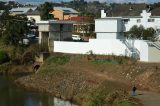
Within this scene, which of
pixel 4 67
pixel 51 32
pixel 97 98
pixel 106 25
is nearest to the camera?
pixel 97 98

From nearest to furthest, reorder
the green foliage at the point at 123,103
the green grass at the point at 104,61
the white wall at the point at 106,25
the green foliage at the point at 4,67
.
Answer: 1. the green foliage at the point at 123,103
2. the green grass at the point at 104,61
3. the white wall at the point at 106,25
4. the green foliage at the point at 4,67

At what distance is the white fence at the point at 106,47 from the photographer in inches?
2024

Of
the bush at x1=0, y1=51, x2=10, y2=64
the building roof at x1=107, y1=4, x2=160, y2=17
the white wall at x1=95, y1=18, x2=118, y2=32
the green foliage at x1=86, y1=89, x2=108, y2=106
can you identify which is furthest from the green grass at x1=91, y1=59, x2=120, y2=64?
the building roof at x1=107, y1=4, x2=160, y2=17

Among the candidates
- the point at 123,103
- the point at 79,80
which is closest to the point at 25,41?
the point at 79,80

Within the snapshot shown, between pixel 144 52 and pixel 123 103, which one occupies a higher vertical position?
pixel 144 52

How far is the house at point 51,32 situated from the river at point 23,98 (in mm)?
12884

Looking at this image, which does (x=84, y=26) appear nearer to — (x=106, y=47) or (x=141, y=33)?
(x=141, y=33)

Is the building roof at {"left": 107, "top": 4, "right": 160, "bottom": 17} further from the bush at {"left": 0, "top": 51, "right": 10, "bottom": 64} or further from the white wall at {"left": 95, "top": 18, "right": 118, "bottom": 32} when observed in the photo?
the bush at {"left": 0, "top": 51, "right": 10, "bottom": 64}

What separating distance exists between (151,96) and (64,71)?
1513 cm

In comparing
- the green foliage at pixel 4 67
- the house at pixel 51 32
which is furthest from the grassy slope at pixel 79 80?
the green foliage at pixel 4 67

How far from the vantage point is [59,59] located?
57219 millimetres

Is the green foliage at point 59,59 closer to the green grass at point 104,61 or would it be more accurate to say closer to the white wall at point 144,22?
the green grass at point 104,61

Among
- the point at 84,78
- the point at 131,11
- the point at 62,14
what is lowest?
the point at 84,78

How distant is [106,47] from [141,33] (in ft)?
27.6
